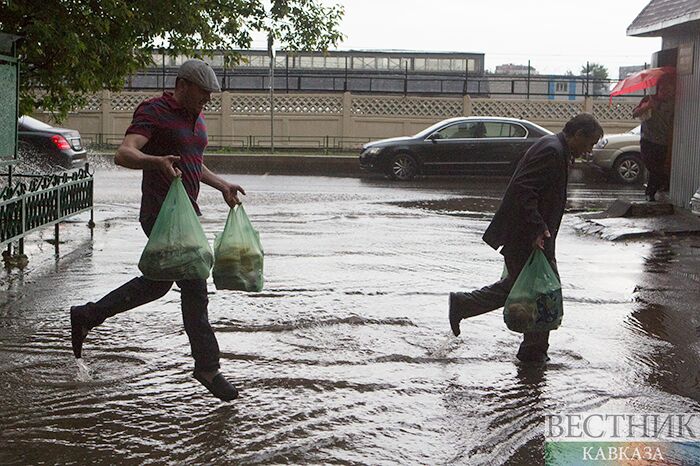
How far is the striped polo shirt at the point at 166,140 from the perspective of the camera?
18.7ft

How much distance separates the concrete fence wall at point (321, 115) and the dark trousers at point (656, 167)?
48.1 ft

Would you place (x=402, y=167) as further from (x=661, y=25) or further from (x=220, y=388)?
(x=220, y=388)

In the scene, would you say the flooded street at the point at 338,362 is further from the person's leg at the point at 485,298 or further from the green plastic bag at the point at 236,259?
the green plastic bag at the point at 236,259

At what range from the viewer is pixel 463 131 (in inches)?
920

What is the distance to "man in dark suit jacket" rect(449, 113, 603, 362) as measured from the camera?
6.69 meters

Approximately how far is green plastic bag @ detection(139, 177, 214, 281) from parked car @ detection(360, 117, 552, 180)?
58.3 feet

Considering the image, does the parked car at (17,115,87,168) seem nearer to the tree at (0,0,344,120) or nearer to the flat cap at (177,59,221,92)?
the tree at (0,0,344,120)

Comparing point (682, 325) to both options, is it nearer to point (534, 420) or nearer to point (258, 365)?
point (534, 420)

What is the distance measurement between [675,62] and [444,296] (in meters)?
8.76

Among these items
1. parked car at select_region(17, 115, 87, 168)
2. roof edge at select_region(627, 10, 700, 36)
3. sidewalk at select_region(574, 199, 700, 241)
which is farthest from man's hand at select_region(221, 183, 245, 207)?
parked car at select_region(17, 115, 87, 168)

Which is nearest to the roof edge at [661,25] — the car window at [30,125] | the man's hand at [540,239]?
the man's hand at [540,239]

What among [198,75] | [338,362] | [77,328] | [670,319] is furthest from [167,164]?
[670,319]

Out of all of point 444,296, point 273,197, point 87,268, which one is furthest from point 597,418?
point 273,197

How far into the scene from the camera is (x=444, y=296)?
29.7ft
